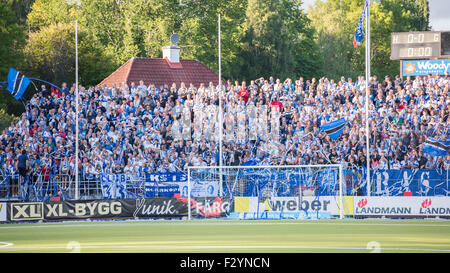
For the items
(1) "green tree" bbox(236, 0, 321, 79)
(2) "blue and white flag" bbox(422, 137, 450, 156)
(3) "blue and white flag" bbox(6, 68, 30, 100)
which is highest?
(1) "green tree" bbox(236, 0, 321, 79)

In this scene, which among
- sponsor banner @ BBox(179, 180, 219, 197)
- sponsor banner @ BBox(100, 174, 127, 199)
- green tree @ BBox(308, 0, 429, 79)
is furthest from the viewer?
green tree @ BBox(308, 0, 429, 79)

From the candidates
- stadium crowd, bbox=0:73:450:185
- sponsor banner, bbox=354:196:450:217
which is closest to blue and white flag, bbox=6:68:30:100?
stadium crowd, bbox=0:73:450:185

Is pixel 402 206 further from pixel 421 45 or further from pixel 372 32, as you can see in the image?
pixel 372 32

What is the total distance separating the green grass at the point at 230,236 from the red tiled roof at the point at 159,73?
76.0 ft

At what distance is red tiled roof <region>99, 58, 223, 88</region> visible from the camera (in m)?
52.6

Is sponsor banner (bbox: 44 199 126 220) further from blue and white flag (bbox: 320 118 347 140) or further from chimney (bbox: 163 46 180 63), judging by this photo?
chimney (bbox: 163 46 180 63)

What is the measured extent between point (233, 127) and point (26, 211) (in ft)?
36.5

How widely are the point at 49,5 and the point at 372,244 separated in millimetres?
60263

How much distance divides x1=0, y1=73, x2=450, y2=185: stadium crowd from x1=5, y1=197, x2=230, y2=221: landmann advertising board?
373cm

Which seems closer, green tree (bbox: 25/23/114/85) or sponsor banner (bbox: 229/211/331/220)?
sponsor banner (bbox: 229/211/331/220)

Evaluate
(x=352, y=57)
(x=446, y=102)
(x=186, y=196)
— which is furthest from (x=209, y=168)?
(x=352, y=57)

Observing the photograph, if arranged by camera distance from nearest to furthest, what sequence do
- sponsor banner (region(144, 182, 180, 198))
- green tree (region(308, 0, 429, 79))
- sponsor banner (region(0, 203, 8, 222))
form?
sponsor banner (region(0, 203, 8, 222)) < sponsor banner (region(144, 182, 180, 198)) < green tree (region(308, 0, 429, 79))

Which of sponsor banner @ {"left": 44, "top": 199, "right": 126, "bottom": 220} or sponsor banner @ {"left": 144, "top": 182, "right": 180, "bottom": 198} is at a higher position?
sponsor banner @ {"left": 144, "top": 182, "right": 180, "bottom": 198}

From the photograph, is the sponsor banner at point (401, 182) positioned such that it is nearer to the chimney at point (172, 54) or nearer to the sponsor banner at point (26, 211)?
the sponsor banner at point (26, 211)
